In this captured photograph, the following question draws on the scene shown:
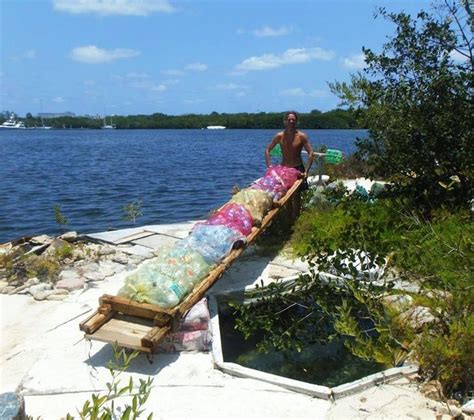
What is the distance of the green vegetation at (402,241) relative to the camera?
4348 millimetres

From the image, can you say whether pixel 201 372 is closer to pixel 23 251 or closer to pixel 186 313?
pixel 186 313

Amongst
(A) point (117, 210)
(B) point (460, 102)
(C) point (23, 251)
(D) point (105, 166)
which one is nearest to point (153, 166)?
(D) point (105, 166)

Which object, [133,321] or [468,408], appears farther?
[133,321]

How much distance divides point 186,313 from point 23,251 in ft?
13.8

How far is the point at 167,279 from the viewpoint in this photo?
189 inches

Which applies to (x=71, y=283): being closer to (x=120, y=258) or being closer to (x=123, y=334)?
(x=120, y=258)

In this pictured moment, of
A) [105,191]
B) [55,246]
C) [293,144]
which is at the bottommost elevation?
[105,191]

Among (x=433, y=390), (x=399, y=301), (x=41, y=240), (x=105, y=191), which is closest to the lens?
(x=433, y=390)

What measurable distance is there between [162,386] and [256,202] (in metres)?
3.20

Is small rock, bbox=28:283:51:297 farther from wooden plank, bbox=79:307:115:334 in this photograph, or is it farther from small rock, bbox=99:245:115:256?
wooden plank, bbox=79:307:115:334

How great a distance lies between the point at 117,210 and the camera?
16094 millimetres

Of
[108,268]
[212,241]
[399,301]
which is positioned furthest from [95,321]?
[399,301]

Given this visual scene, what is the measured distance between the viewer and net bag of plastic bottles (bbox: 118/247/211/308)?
4.64 m

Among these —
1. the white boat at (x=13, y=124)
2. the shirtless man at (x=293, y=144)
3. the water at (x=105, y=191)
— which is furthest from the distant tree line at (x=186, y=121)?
the shirtless man at (x=293, y=144)
